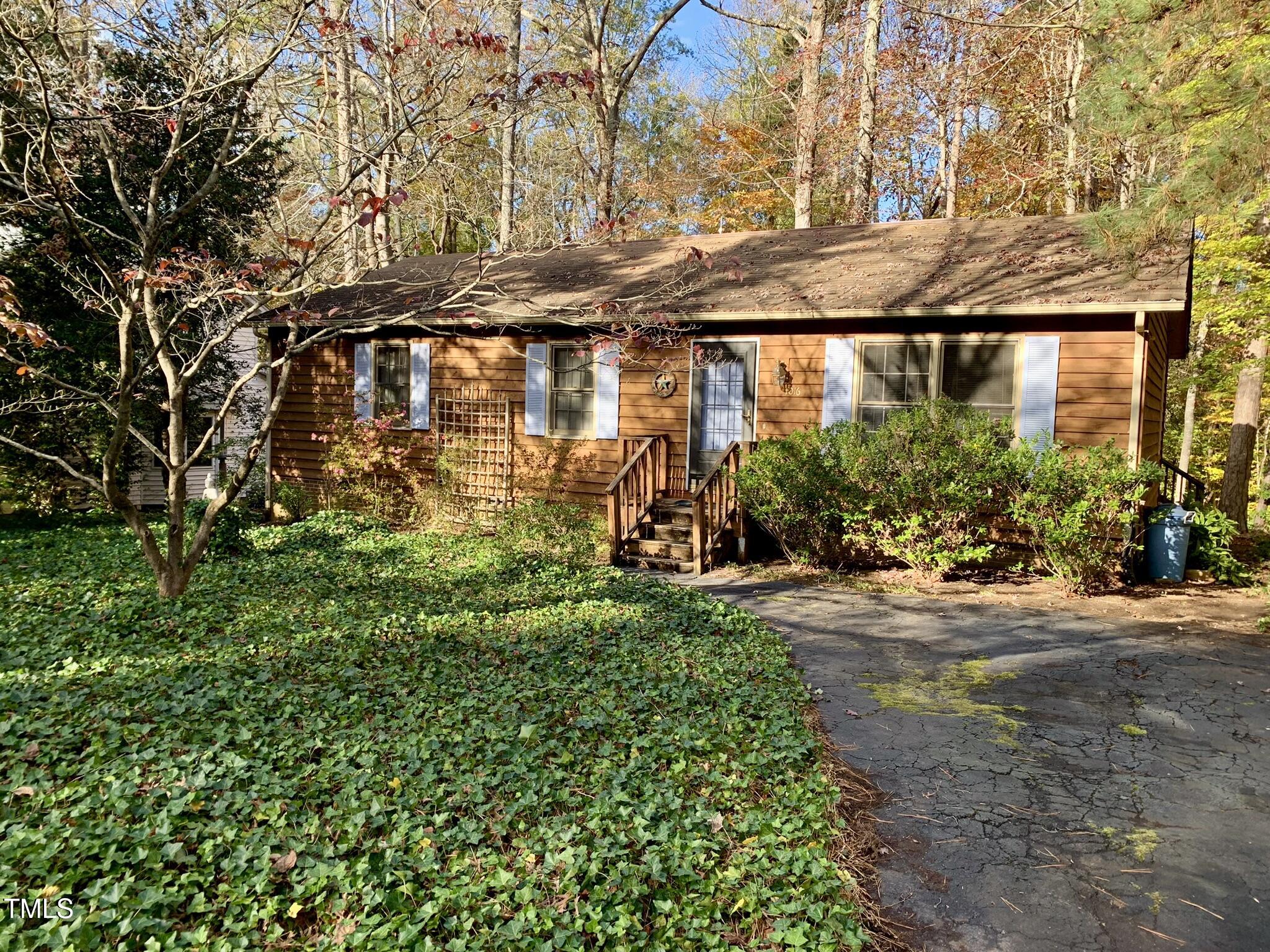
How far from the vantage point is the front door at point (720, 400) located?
10.4 m

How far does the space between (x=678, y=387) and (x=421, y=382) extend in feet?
14.0

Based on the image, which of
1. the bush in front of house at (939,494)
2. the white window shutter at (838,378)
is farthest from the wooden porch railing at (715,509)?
the white window shutter at (838,378)

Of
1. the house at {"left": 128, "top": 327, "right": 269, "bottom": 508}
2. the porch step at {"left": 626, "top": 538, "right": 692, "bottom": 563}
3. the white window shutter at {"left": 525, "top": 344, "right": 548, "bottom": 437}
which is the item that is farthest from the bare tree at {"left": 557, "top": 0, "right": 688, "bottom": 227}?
the porch step at {"left": 626, "top": 538, "right": 692, "bottom": 563}

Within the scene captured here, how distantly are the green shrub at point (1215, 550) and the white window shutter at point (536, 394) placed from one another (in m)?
8.05

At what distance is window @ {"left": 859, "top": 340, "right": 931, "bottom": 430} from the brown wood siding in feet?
0.63

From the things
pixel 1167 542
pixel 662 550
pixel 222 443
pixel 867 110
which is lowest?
pixel 662 550

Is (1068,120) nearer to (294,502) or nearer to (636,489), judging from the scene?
(636,489)

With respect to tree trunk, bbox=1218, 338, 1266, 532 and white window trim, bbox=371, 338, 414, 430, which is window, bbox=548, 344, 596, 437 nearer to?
white window trim, bbox=371, 338, 414, 430

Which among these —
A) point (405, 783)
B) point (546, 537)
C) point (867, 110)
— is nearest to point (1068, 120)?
point (867, 110)

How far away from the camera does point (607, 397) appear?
1128 cm

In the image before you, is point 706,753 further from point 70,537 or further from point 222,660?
point 70,537

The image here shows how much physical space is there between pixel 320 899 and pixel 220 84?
5.22m

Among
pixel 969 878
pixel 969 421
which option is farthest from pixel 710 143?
pixel 969 878

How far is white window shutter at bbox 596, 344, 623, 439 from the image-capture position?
11.2 metres
